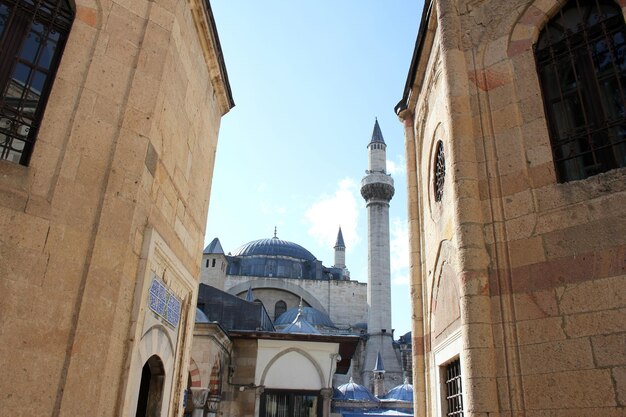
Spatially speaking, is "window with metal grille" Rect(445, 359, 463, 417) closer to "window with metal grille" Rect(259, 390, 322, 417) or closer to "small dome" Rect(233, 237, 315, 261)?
"window with metal grille" Rect(259, 390, 322, 417)

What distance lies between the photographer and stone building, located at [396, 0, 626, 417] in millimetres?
3539

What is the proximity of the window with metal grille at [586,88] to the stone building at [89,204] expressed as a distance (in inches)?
132

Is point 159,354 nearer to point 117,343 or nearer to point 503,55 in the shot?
point 117,343

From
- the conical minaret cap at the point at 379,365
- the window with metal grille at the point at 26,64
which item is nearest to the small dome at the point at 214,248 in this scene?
the conical minaret cap at the point at 379,365

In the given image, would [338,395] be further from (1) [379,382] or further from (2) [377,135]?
(2) [377,135]

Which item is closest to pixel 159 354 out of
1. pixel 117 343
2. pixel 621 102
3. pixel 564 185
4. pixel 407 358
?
pixel 117 343

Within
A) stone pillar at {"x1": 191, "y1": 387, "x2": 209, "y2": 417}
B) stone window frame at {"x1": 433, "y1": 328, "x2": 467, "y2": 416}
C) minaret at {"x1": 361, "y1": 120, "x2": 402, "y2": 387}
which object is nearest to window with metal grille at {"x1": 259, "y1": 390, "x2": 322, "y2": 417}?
stone pillar at {"x1": 191, "y1": 387, "x2": 209, "y2": 417}

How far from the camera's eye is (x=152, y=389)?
503 cm

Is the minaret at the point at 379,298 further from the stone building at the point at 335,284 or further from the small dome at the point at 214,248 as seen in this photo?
the small dome at the point at 214,248

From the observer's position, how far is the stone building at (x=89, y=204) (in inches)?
133

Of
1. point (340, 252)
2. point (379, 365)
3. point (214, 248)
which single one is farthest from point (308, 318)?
point (340, 252)

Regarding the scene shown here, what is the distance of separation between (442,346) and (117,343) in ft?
10.0

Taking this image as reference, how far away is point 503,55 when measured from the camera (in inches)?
188

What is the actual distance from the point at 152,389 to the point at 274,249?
3791 centimetres
